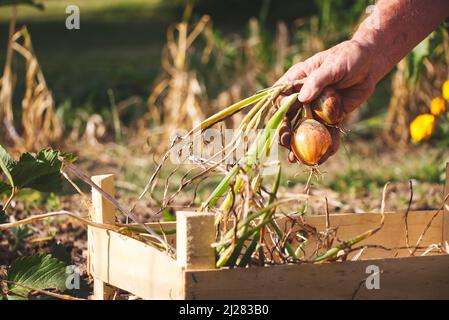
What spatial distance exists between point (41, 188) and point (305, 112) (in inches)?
28.8

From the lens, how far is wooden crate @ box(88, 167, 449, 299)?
1.89 m

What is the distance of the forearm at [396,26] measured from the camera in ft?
8.01

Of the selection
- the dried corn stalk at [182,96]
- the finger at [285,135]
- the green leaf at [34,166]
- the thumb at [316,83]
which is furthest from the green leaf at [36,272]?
the dried corn stalk at [182,96]

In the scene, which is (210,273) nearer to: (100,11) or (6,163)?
(6,163)

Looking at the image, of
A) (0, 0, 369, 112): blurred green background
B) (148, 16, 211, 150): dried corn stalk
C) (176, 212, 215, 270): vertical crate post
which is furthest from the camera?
(0, 0, 369, 112): blurred green background

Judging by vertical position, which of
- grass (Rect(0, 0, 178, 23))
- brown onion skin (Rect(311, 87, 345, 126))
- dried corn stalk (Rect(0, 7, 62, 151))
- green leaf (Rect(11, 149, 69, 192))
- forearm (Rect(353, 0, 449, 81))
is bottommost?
green leaf (Rect(11, 149, 69, 192))

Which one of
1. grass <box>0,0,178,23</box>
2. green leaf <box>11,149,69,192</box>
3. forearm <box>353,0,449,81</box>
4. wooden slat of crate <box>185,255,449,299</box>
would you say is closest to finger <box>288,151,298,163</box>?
forearm <box>353,0,449,81</box>

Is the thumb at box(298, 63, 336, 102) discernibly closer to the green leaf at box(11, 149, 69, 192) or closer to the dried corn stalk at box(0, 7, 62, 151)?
the green leaf at box(11, 149, 69, 192)

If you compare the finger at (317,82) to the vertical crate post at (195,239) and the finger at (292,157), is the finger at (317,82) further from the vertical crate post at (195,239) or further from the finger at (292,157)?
the vertical crate post at (195,239)

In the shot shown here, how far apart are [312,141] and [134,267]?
53 cm

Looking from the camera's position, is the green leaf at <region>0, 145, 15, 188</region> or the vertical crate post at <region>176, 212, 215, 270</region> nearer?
the vertical crate post at <region>176, 212, 215, 270</region>

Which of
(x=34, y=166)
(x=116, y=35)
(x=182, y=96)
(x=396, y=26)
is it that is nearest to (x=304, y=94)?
(x=396, y=26)
